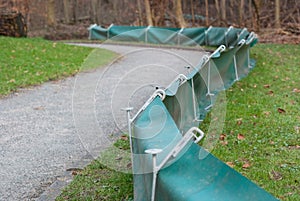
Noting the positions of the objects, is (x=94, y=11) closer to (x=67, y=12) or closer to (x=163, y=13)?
(x=67, y=12)

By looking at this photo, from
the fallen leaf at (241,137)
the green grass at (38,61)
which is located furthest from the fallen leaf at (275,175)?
the green grass at (38,61)

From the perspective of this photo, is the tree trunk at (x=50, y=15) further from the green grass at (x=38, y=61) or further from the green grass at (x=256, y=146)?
the green grass at (x=256, y=146)

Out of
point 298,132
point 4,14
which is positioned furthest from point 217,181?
point 4,14

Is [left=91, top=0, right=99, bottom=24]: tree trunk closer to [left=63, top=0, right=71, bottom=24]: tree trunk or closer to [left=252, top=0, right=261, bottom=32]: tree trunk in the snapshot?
[left=63, top=0, right=71, bottom=24]: tree trunk

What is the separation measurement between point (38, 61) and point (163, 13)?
10893 mm

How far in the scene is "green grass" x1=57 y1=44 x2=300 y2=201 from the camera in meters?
4.38

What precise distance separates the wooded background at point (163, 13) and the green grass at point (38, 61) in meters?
5.20

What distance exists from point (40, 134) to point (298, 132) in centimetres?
351

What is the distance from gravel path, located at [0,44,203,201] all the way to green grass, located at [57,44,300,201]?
331mm

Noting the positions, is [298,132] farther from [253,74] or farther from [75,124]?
[253,74]

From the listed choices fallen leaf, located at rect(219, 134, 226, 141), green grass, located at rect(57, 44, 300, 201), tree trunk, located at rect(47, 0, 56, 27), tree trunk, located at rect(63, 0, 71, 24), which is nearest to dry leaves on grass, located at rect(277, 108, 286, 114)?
green grass, located at rect(57, 44, 300, 201)

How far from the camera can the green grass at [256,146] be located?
438 centimetres

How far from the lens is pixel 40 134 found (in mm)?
6551

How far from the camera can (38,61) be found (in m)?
13.2
